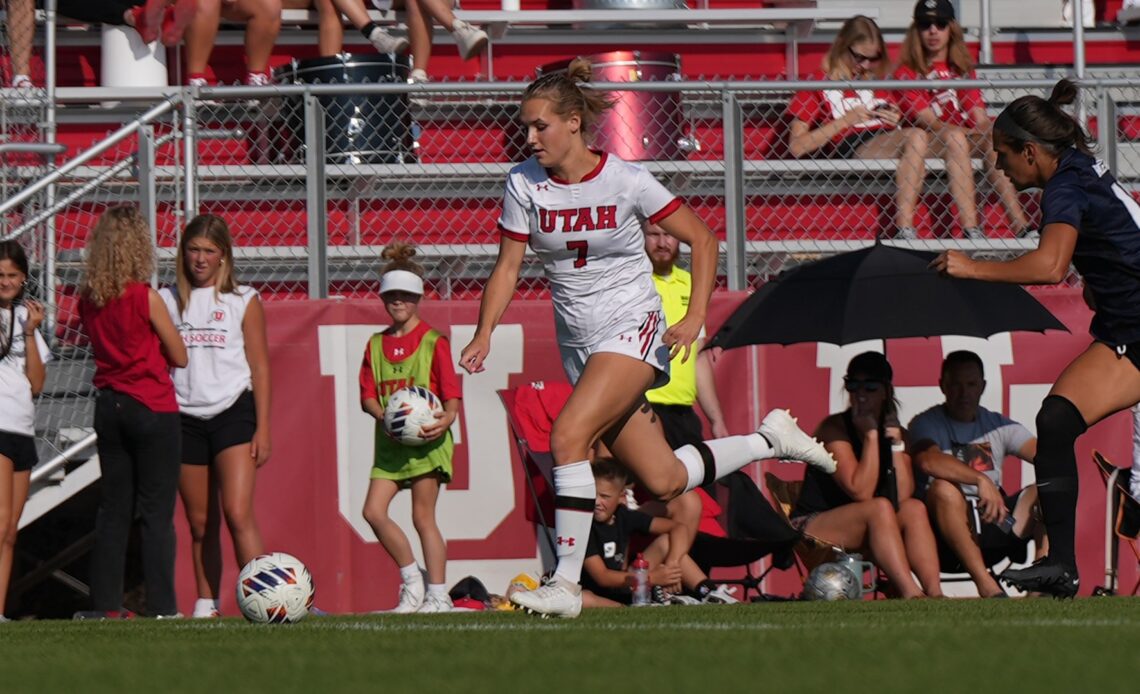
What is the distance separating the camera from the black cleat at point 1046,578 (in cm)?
725

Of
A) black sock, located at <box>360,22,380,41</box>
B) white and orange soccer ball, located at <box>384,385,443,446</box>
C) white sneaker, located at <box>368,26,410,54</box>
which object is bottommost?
white and orange soccer ball, located at <box>384,385,443,446</box>

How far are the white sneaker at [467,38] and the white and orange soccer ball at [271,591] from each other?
5827mm

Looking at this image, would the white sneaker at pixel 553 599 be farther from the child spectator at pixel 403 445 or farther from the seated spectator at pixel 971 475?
the seated spectator at pixel 971 475

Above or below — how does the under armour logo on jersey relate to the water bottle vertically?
above

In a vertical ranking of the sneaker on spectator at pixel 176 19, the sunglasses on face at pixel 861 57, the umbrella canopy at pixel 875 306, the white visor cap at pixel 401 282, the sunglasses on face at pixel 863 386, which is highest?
the sneaker on spectator at pixel 176 19

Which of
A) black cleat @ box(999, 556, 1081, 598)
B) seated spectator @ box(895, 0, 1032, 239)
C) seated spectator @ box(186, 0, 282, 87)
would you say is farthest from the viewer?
seated spectator @ box(186, 0, 282, 87)

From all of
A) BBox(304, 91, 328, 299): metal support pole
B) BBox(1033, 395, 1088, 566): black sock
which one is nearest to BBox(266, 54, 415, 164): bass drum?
BBox(304, 91, 328, 299): metal support pole

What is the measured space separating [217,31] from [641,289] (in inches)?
259

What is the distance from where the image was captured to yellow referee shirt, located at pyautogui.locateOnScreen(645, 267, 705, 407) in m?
10.3

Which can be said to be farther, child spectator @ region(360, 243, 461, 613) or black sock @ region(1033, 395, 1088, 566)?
child spectator @ region(360, 243, 461, 613)

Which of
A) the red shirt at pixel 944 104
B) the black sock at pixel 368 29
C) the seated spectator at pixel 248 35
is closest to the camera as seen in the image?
the red shirt at pixel 944 104

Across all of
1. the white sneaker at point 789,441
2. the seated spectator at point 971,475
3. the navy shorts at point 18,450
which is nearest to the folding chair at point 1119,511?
the seated spectator at point 971,475

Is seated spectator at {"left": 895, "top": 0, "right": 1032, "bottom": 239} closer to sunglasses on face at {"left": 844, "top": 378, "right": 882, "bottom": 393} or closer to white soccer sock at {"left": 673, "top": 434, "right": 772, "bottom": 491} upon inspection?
sunglasses on face at {"left": 844, "top": 378, "right": 882, "bottom": 393}

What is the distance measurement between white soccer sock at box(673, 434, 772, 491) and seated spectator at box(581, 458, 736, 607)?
1.02m
